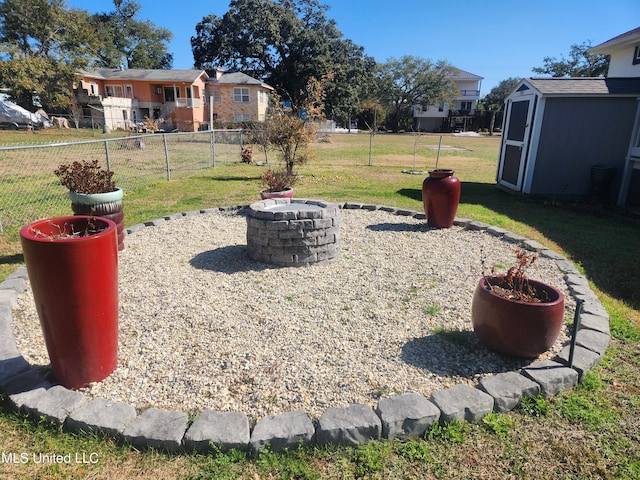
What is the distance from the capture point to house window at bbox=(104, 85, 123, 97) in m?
36.2

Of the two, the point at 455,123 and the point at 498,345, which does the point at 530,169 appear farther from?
the point at 455,123

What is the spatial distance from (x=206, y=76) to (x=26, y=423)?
36887mm

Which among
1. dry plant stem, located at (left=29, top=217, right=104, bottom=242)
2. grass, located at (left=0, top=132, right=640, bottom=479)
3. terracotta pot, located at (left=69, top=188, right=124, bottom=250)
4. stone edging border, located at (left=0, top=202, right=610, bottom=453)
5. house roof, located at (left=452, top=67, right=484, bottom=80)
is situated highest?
house roof, located at (left=452, top=67, right=484, bottom=80)

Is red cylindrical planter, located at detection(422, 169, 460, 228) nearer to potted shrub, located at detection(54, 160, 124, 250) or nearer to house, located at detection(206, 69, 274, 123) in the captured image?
potted shrub, located at detection(54, 160, 124, 250)

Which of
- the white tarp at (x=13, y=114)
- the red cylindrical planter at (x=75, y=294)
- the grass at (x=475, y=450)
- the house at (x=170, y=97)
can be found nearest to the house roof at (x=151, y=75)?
the house at (x=170, y=97)

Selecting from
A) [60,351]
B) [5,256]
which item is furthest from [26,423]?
[5,256]

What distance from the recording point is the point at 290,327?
11.9 feet

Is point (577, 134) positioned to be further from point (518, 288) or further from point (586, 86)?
point (518, 288)

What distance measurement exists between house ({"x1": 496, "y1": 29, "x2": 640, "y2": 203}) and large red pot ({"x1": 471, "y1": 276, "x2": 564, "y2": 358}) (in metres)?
8.08

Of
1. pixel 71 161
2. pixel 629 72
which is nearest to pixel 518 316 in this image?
pixel 629 72

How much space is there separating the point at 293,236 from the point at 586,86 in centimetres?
887

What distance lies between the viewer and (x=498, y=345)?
3084mm

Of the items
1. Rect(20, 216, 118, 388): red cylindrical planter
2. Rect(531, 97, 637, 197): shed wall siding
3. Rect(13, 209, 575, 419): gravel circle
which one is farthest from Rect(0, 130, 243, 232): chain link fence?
Rect(531, 97, 637, 197): shed wall siding

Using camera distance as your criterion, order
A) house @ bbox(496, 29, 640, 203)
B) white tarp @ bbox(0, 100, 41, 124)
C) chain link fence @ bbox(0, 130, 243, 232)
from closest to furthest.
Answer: chain link fence @ bbox(0, 130, 243, 232) < house @ bbox(496, 29, 640, 203) < white tarp @ bbox(0, 100, 41, 124)
